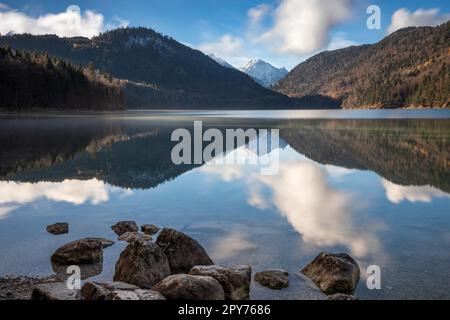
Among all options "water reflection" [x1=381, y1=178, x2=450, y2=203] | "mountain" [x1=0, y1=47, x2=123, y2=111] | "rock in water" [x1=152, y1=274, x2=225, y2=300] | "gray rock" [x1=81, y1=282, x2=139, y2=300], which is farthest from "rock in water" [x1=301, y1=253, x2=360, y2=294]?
"mountain" [x1=0, y1=47, x2=123, y2=111]

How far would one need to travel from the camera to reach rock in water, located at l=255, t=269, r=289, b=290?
8.62m

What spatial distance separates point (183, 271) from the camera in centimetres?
961

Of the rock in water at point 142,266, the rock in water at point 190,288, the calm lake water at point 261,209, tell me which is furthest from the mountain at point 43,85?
the rock in water at point 190,288

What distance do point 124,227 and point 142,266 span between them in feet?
14.4

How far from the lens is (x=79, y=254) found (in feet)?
33.1

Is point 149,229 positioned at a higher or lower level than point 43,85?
lower

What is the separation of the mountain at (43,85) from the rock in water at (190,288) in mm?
106321

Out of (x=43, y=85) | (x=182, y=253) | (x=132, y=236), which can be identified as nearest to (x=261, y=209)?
(x=132, y=236)

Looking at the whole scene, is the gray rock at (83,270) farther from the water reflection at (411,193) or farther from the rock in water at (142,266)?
the water reflection at (411,193)

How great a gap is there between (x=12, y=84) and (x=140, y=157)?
8577 centimetres

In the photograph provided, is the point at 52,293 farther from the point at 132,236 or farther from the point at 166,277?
the point at 132,236

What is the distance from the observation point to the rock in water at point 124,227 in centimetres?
1267
